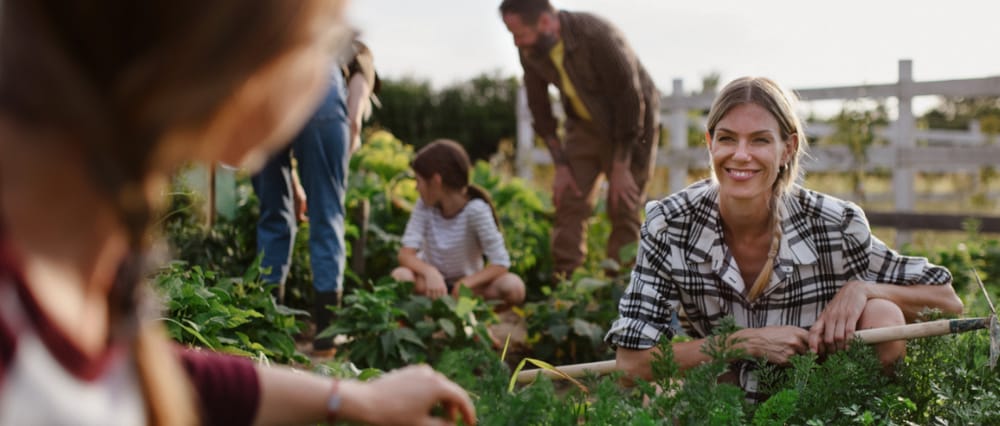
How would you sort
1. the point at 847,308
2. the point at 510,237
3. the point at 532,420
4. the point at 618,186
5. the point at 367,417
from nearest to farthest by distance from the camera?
the point at 367,417
the point at 532,420
the point at 847,308
the point at 618,186
the point at 510,237

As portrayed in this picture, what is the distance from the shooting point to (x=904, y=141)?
30.0ft

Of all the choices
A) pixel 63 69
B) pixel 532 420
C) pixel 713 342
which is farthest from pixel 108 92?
pixel 713 342

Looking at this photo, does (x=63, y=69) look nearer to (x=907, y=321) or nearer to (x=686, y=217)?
(x=686, y=217)

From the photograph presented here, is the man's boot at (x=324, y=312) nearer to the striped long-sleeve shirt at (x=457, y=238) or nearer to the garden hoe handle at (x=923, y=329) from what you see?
the striped long-sleeve shirt at (x=457, y=238)

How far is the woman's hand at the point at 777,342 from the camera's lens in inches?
104

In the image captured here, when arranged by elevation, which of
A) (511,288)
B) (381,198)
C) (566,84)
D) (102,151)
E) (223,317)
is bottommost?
(511,288)

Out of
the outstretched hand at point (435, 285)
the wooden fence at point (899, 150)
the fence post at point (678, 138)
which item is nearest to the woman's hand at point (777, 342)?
the outstretched hand at point (435, 285)

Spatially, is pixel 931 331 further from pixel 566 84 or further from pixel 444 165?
pixel 566 84

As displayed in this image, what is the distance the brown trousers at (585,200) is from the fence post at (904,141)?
3.70m

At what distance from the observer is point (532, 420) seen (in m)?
1.53

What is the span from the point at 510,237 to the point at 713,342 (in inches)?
162

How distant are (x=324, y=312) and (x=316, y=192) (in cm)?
52

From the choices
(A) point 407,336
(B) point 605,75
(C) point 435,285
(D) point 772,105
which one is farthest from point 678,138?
(D) point 772,105

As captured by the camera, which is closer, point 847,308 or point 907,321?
point 847,308
